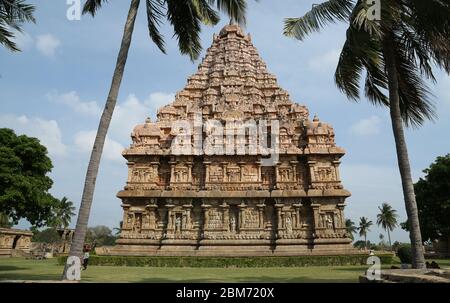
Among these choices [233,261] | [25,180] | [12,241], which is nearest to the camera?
[25,180]

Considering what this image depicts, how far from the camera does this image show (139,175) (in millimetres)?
29594

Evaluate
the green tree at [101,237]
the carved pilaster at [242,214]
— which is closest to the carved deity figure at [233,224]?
the carved pilaster at [242,214]

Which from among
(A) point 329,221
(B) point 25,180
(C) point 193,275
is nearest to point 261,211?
(A) point 329,221

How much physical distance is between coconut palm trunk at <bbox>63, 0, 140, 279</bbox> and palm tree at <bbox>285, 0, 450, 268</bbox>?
5080mm

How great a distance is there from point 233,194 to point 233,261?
23.0 ft

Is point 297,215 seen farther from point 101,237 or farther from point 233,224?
point 101,237

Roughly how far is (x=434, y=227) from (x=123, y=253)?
2771 cm

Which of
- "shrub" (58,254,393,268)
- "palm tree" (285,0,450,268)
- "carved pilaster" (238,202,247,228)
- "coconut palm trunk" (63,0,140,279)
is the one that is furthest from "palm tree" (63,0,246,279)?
"carved pilaster" (238,202,247,228)

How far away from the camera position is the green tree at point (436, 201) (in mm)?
29219

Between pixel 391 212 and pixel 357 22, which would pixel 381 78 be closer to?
pixel 357 22

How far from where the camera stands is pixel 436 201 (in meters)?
29.7

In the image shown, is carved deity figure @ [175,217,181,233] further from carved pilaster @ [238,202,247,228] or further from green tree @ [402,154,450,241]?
green tree @ [402,154,450,241]

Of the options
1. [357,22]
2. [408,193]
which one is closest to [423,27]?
[357,22]

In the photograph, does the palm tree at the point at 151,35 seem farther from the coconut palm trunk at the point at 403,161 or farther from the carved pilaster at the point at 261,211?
the carved pilaster at the point at 261,211
